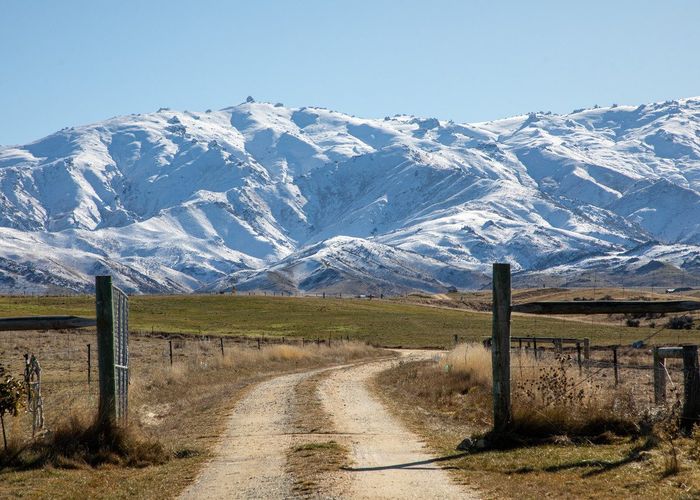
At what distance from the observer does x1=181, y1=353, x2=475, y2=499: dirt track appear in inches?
520

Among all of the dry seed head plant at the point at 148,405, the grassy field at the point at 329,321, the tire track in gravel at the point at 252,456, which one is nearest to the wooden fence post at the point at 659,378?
the tire track in gravel at the point at 252,456

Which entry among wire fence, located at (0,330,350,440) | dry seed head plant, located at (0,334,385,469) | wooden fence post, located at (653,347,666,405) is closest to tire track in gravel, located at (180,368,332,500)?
dry seed head plant, located at (0,334,385,469)

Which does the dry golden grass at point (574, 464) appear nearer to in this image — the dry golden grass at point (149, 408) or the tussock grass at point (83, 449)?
the dry golden grass at point (149, 408)

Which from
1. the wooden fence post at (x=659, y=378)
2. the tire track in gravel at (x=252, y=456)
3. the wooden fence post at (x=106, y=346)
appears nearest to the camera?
the tire track in gravel at (x=252, y=456)

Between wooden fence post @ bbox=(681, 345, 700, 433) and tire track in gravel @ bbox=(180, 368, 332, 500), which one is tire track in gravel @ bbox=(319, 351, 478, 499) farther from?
wooden fence post @ bbox=(681, 345, 700, 433)

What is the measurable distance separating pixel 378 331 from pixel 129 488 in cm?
8665

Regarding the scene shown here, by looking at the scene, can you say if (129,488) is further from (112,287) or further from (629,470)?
(629,470)

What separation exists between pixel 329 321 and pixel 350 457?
102 m

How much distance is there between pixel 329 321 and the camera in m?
118

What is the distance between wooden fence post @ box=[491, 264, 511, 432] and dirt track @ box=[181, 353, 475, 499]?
1.45 meters

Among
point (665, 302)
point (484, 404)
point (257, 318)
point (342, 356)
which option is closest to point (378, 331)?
point (257, 318)

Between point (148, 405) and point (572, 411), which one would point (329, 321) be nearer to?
point (148, 405)

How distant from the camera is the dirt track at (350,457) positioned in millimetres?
13211

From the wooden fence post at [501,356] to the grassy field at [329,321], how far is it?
57960mm
